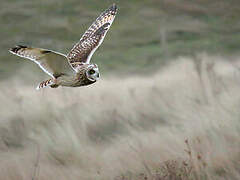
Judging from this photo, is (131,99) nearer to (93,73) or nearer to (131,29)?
(131,29)

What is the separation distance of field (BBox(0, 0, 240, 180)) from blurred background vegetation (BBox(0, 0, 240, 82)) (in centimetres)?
1

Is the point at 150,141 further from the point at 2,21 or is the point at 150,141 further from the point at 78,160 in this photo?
the point at 2,21

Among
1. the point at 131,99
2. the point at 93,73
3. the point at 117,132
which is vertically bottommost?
the point at 117,132

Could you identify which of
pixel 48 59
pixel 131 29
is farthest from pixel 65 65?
pixel 131 29

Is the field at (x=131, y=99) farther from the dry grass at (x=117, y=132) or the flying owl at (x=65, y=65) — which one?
the flying owl at (x=65, y=65)

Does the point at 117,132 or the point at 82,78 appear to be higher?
the point at 82,78

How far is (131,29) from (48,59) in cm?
339

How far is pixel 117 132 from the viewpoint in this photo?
5.64 meters

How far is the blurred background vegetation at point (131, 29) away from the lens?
534cm

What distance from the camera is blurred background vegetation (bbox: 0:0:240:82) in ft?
17.5

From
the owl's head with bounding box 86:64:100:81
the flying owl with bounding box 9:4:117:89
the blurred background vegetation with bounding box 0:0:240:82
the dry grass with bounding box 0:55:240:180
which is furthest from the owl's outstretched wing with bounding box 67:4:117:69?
the dry grass with bounding box 0:55:240:180

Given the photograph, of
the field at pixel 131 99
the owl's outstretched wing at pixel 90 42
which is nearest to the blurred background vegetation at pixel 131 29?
the field at pixel 131 99

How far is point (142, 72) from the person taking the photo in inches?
234

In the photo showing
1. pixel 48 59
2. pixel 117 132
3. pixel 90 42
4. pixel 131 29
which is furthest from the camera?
pixel 131 29
